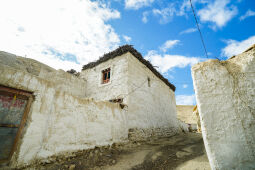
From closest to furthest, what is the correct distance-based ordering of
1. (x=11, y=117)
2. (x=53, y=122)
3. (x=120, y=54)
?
1. (x=11, y=117)
2. (x=53, y=122)
3. (x=120, y=54)

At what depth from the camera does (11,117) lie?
2662 millimetres

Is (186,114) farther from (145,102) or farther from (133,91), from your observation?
(133,91)

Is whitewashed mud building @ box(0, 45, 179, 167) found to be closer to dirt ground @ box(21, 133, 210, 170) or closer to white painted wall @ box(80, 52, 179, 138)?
white painted wall @ box(80, 52, 179, 138)

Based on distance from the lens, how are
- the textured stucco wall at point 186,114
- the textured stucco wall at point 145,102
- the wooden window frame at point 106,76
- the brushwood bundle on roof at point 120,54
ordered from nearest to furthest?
the textured stucco wall at point 145,102 → the brushwood bundle on roof at point 120,54 → the wooden window frame at point 106,76 → the textured stucco wall at point 186,114

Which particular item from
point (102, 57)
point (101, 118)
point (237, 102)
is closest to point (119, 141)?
point (101, 118)

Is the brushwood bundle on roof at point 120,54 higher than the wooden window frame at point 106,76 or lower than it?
higher

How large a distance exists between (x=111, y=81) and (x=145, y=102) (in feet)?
9.24

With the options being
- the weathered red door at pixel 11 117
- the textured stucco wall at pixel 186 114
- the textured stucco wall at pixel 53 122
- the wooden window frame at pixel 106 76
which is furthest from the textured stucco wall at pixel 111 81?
the textured stucco wall at pixel 186 114

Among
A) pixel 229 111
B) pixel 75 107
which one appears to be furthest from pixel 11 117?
pixel 229 111

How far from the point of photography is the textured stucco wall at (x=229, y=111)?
5.04 ft

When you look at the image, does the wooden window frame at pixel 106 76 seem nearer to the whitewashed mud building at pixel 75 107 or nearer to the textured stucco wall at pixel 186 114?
the whitewashed mud building at pixel 75 107

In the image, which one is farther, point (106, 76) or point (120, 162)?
point (106, 76)

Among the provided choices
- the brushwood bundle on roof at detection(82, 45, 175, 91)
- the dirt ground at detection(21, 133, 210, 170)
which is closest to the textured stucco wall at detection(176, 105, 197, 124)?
the brushwood bundle on roof at detection(82, 45, 175, 91)

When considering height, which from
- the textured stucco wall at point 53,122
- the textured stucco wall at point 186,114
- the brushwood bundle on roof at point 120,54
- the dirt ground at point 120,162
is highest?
the brushwood bundle on roof at point 120,54
